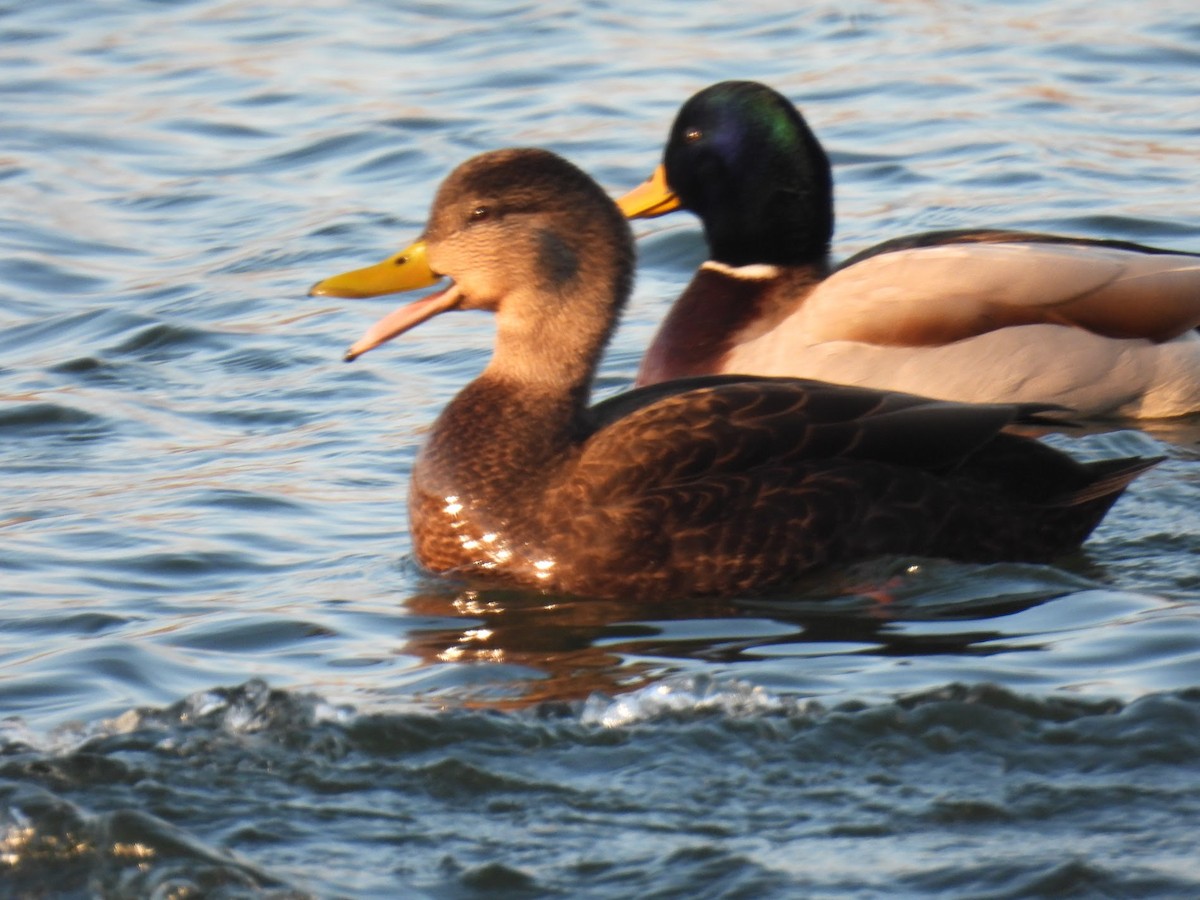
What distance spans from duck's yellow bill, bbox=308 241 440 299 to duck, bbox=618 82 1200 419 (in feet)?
4.88

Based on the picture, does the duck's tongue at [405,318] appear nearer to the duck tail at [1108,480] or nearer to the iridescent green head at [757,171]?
the duck tail at [1108,480]

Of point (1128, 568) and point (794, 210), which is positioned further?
point (794, 210)

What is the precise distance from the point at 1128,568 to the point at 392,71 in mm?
8344

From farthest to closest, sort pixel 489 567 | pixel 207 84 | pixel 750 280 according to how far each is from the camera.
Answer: pixel 207 84 → pixel 750 280 → pixel 489 567

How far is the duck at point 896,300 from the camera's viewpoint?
25.7 ft

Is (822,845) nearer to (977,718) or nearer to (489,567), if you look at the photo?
(977,718)

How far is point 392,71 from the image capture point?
13.8m

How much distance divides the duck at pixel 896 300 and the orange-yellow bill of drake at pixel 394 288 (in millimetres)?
1486

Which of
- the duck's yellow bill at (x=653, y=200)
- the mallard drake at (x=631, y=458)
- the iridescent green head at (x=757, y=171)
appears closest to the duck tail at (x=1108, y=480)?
the mallard drake at (x=631, y=458)

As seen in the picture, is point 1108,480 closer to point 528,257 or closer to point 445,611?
point 528,257

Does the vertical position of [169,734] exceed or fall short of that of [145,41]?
it falls short

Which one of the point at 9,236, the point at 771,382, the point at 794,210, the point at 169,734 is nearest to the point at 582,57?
the point at 9,236

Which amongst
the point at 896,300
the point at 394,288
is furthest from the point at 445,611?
the point at 896,300

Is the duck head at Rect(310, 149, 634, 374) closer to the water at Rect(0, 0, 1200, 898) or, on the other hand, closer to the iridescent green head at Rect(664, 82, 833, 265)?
the water at Rect(0, 0, 1200, 898)
